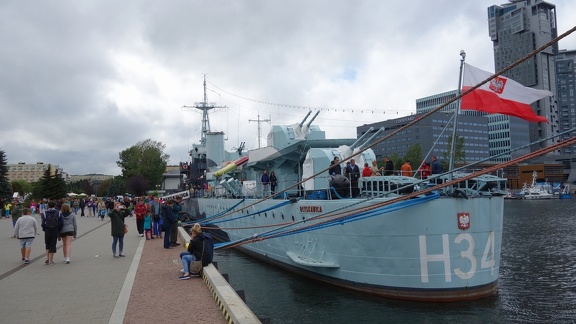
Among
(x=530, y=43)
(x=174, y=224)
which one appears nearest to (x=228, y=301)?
(x=174, y=224)

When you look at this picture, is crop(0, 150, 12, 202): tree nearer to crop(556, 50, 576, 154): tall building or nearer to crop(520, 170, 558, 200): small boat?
crop(520, 170, 558, 200): small boat

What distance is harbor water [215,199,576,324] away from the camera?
1095 cm

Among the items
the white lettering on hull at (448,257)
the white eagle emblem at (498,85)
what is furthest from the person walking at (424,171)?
the white eagle emblem at (498,85)

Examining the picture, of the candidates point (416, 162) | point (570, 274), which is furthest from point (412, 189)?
point (416, 162)

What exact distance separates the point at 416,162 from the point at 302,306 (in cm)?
4164

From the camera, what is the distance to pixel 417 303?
11.5 meters

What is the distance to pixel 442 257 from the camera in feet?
36.8

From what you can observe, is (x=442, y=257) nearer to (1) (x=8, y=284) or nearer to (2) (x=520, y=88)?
(2) (x=520, y=88)

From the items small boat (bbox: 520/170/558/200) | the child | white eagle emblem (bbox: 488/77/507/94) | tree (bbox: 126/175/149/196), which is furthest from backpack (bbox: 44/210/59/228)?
small boat (bbox: 520/170/558/200)

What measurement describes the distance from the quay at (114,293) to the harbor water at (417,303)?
2.59m

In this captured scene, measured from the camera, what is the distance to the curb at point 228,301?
6391mm

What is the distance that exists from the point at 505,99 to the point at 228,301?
7.12m

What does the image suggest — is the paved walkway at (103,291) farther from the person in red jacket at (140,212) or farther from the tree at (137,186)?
the tree at (137,186)

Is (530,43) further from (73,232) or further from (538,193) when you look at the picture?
(73,232)
